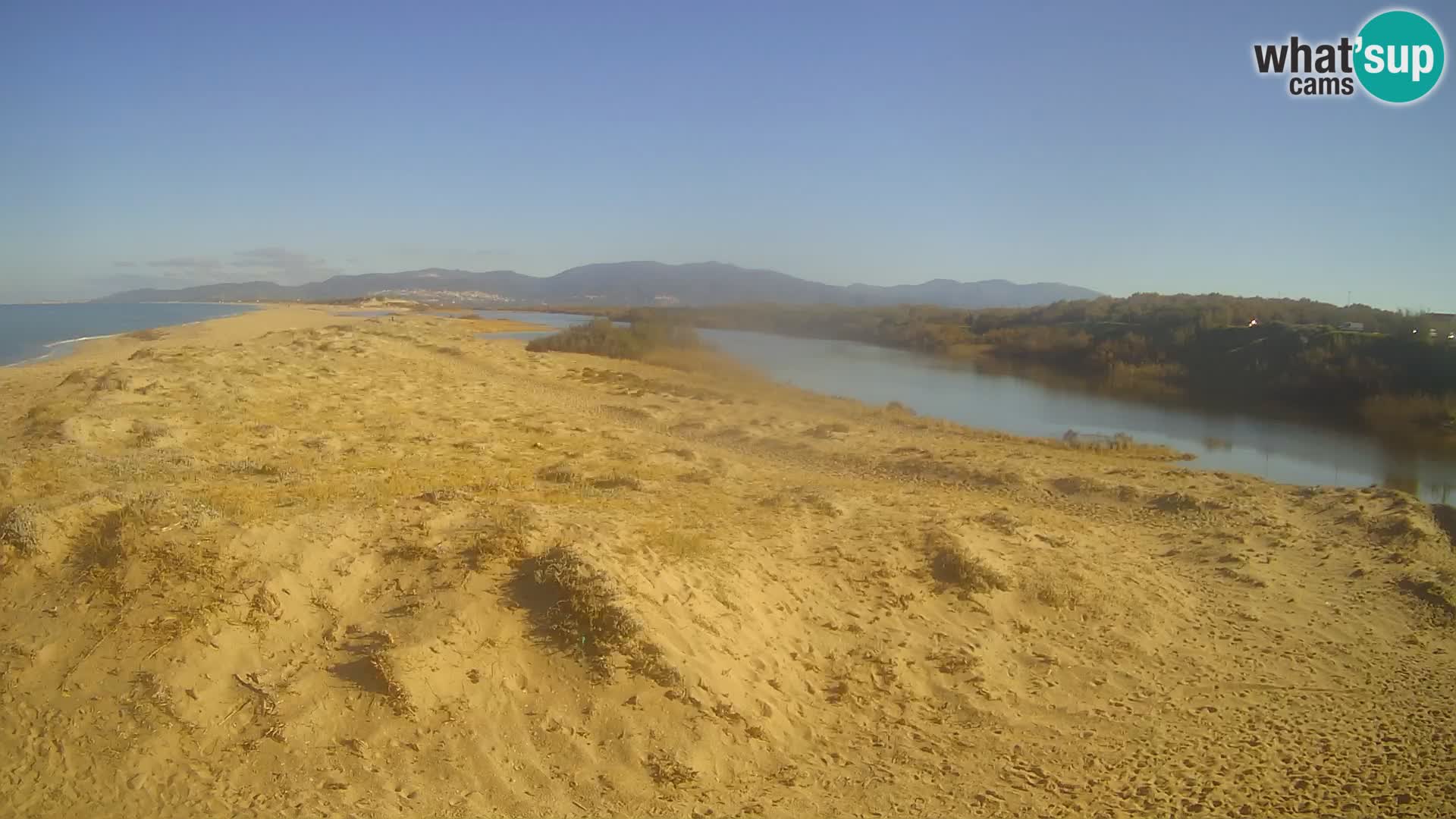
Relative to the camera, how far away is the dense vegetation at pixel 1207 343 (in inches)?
949

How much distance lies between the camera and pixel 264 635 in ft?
18.1

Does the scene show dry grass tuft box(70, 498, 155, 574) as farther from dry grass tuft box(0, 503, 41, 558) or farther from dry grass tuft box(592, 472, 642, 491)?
dry grass tuft box(592, 472, 642, 491)

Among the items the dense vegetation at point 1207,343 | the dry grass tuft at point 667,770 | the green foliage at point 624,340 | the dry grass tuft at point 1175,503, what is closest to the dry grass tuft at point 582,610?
the dry grass tuft at point 667,770

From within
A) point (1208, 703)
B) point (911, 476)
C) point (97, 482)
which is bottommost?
point (1208, 703)

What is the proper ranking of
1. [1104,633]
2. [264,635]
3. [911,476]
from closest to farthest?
1. [264,635]
2. [1104,633]
3. [911,476]

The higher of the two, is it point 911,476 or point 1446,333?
point 1446,333

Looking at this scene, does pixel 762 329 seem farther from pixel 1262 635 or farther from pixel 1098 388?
pixel 1262 635

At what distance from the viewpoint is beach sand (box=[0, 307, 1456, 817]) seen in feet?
16.2

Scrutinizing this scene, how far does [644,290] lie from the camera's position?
62.1 meters

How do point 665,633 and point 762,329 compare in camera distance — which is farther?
point 762,329

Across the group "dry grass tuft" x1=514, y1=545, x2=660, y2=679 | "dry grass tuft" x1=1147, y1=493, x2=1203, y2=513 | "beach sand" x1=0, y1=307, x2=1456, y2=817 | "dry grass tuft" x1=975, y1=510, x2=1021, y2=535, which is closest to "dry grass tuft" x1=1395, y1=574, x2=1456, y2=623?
"beach sand" x1=0, y1=307, x2=1456, y2=817

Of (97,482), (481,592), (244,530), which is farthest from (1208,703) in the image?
(97,482)

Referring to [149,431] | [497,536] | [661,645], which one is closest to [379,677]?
[497,536]

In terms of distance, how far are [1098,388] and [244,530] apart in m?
30.1
